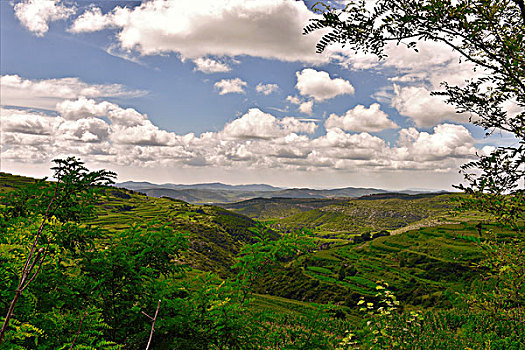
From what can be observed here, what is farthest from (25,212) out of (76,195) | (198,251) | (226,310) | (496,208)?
(198,251)

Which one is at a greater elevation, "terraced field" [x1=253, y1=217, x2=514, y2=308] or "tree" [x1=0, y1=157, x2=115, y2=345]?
"tree" [x1=0, y1=157, x2=115, y2=345]

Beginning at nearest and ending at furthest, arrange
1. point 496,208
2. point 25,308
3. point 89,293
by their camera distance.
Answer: point 25,308 → point 89,293 → point 496,208

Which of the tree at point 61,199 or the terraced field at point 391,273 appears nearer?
the tree at point 61,199

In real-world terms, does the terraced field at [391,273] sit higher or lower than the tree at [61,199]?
lower

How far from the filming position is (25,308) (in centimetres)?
405

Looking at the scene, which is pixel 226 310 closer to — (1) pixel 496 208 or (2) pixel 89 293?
(2) pixel 89 293

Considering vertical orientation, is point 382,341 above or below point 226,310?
below

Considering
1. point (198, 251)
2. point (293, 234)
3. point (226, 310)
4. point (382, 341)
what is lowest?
point (198, 251)

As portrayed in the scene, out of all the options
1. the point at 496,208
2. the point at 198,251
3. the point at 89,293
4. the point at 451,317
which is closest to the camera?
the point at 89,293

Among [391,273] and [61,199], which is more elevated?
[61,199]

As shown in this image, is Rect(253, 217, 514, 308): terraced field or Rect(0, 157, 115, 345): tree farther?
Rect(253, 217, 514, 308): terraced field

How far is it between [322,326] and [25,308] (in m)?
4.87

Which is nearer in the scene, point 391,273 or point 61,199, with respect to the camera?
point 61,199

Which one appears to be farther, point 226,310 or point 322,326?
point 322,326
